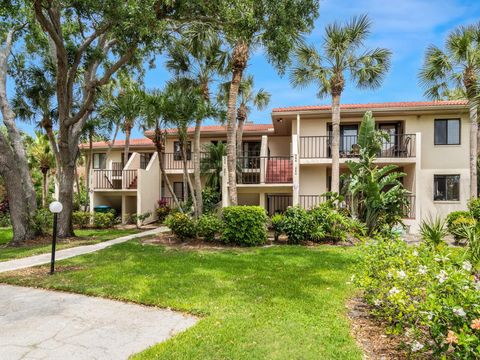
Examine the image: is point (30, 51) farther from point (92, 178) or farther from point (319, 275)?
point (319, 275)

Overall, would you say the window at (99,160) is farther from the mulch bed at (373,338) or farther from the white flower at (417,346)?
the white flower at (417,346)

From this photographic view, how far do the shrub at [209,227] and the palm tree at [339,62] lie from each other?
18.6 ft

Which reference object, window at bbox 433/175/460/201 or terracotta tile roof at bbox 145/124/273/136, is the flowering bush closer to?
window at bbox 433/175/460/201

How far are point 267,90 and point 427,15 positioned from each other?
50.3ft

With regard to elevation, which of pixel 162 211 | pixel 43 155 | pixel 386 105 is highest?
pixel 386 105

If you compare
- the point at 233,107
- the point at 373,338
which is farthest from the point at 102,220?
the point at 373,338

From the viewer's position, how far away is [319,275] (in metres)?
8.18

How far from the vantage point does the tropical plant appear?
14.1 m

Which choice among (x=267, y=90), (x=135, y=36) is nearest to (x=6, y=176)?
(x=135, y=36)

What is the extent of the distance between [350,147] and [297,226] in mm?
7606

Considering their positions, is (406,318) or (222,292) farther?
(222,292)

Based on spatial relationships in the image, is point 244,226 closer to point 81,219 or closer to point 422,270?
point 422,270

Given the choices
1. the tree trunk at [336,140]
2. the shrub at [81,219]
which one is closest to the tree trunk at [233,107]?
the tree trunk at [336,140]

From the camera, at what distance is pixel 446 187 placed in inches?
716
